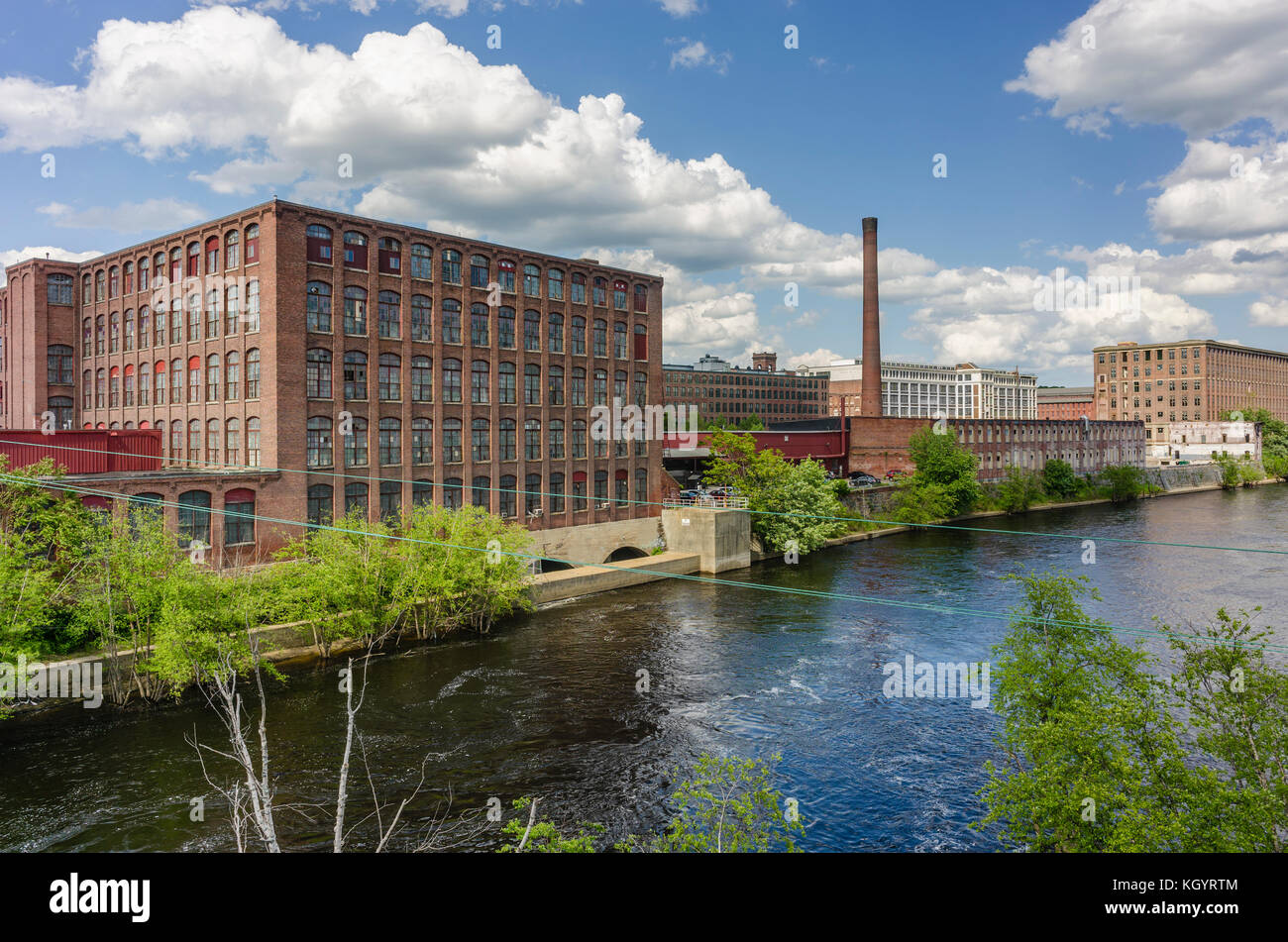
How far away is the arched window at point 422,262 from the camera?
4284cm

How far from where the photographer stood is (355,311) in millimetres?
40719

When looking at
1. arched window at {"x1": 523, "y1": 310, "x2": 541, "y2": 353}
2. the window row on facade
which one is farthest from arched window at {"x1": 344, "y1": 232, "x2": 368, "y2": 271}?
arched window at {"x1": 523, "y1": 310, "x2": 541, "y2": 353}

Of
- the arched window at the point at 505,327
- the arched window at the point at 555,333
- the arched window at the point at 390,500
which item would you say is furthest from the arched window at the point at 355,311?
the arched window at the point at 555,333

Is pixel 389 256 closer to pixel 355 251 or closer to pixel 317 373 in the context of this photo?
pixel 355 251

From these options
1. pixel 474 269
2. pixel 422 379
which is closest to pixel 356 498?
pixel 422 379

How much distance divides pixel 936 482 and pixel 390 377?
5212 centimetres

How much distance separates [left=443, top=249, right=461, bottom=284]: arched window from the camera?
44.1m

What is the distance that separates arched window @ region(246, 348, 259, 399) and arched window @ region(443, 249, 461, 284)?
1053cm

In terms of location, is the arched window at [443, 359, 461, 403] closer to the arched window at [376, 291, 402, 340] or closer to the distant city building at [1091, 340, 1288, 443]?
the arched window at [376, 291, 402, 340]

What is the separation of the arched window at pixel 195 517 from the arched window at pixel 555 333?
21901 mm

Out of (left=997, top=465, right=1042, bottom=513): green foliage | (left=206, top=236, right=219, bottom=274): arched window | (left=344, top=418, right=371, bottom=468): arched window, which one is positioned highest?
(left=206, top=236, right=219, bottom=274): arched window

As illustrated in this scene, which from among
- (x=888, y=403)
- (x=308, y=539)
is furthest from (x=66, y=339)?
(x=888, y=403)
